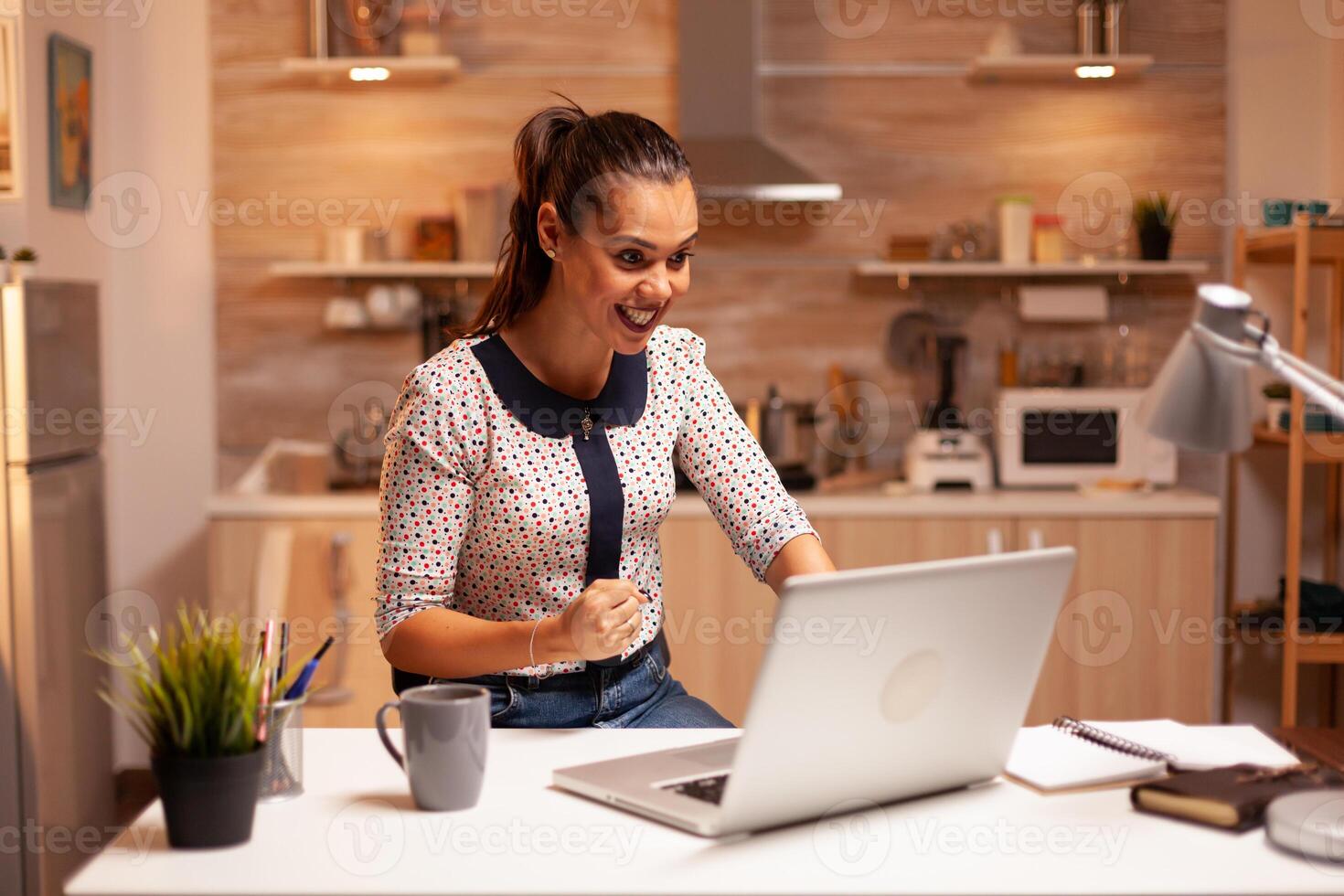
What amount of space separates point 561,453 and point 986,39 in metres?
2.51

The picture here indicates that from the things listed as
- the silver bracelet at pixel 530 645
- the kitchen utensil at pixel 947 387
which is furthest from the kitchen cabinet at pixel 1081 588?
the silver bracelet at pixel 530 645

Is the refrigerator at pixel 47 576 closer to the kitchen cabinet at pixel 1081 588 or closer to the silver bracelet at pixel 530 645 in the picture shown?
the kitchen cabinet at pixel 1081 588

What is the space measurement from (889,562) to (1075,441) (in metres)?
0.65

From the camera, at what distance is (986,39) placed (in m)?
3.72

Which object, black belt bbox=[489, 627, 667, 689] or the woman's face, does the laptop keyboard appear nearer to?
black belt bbox=[489, 627, 667, 689]

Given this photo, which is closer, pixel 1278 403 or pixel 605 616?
pixel 605 616

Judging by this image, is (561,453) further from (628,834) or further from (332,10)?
(332,10)

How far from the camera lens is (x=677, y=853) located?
1.11 m

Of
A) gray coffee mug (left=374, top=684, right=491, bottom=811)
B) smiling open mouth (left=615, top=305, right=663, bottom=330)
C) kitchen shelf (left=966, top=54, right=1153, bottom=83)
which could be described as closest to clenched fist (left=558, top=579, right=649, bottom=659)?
gray coffee mug (left=374, top=684, right=491, bottom=811)

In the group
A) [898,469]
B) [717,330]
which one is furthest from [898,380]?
Result: [717,330]

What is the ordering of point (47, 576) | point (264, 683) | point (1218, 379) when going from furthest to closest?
point (47, 576), point (264, 683), point (1218, 379)

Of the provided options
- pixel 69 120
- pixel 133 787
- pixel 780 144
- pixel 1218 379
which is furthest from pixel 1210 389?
pixel 133 787

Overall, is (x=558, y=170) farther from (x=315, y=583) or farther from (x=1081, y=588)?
(x=1081, y=588)

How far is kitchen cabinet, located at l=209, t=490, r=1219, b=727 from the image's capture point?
3.30 meters
